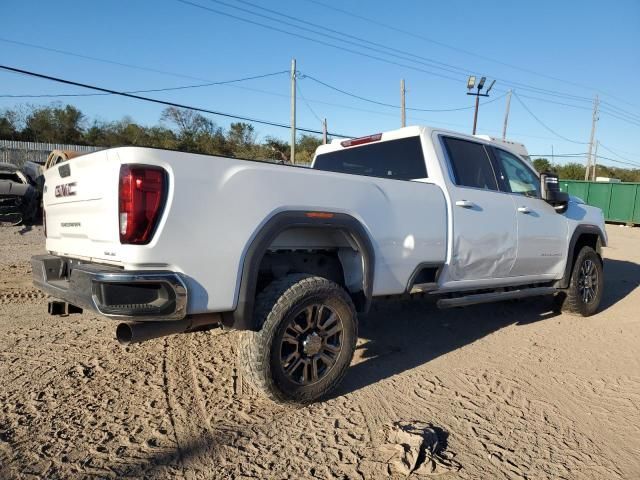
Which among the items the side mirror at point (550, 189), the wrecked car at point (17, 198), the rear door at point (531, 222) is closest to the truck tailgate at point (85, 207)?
the rear door at point (531, 222)

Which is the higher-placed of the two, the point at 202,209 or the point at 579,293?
the point at 202,209

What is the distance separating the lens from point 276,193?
2.88 m

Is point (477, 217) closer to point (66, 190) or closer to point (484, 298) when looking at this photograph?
point (484, 298)

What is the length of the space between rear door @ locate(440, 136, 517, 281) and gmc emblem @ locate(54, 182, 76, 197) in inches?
118

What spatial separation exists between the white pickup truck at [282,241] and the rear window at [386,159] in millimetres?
15

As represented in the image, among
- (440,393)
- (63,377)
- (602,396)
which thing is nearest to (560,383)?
(602,396)

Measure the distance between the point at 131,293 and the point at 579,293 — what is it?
216 inches

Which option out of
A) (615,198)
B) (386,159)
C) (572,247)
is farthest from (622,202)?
(386,159)

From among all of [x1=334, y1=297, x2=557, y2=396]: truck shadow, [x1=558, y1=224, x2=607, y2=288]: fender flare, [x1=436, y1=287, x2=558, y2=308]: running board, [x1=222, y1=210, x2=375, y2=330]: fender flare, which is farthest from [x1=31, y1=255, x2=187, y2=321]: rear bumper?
[x1=558, y1=224, x2=607, y2=288]: fender flare

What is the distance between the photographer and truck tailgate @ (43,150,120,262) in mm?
2529

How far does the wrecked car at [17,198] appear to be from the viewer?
39.8ft

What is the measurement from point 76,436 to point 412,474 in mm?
1964

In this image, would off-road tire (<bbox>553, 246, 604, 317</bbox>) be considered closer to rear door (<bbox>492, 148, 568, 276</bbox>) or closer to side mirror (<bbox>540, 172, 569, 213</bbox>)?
rear door (<bbox>492, 148, 568, 276</bbox>)

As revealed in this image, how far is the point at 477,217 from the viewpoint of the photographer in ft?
14.1
